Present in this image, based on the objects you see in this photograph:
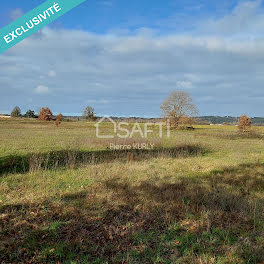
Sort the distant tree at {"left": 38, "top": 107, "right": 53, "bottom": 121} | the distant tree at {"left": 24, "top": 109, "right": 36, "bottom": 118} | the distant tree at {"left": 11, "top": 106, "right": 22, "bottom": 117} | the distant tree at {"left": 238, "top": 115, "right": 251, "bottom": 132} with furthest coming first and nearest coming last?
the distant tree at {"left": 24, "top": 109, "right": 36, "bottom": 118}
the distant tree at {"left": 11, "top": 106, "right": 22, "bottom": 117}
the distant tree at {"left": 38, "top": 107, "right": 53, "bottom": 121}
the distant tree at {"left": 238, "top": 115, "right": 251, "bottom": 132}

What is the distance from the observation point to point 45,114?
8625 cm

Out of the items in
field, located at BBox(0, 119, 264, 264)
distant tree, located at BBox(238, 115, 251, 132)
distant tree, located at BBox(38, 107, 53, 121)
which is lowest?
field, located at BBox(0, 119, 264, 264)

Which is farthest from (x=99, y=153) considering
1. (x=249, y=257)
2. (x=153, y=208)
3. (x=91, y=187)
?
(x=249, y=257)

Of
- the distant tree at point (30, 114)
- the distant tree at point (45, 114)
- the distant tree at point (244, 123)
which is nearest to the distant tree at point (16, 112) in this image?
the distant tree at point (30, 114)

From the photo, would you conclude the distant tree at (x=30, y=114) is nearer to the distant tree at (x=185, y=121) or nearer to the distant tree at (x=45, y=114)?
the distant tree at (x=45, y=114)

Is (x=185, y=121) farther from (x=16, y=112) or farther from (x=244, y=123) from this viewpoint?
(x=16, y=112)

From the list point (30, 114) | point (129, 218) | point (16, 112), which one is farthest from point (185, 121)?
point (30, 114)

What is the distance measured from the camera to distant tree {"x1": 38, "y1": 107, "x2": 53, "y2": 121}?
8578 cm

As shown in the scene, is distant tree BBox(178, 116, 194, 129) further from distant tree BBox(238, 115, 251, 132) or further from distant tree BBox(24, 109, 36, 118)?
distant tree BBox(24, 109, 36, 118)

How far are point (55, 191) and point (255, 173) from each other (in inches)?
382

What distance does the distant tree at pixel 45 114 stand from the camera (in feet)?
281

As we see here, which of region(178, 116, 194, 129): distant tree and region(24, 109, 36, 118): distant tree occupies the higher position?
region(24, 109, 36, 118): distant tree

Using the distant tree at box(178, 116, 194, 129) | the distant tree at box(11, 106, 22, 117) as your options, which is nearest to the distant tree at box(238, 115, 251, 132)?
the distant tree at box(178, 116, 194, 129)

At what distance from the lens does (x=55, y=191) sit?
24.6ft
